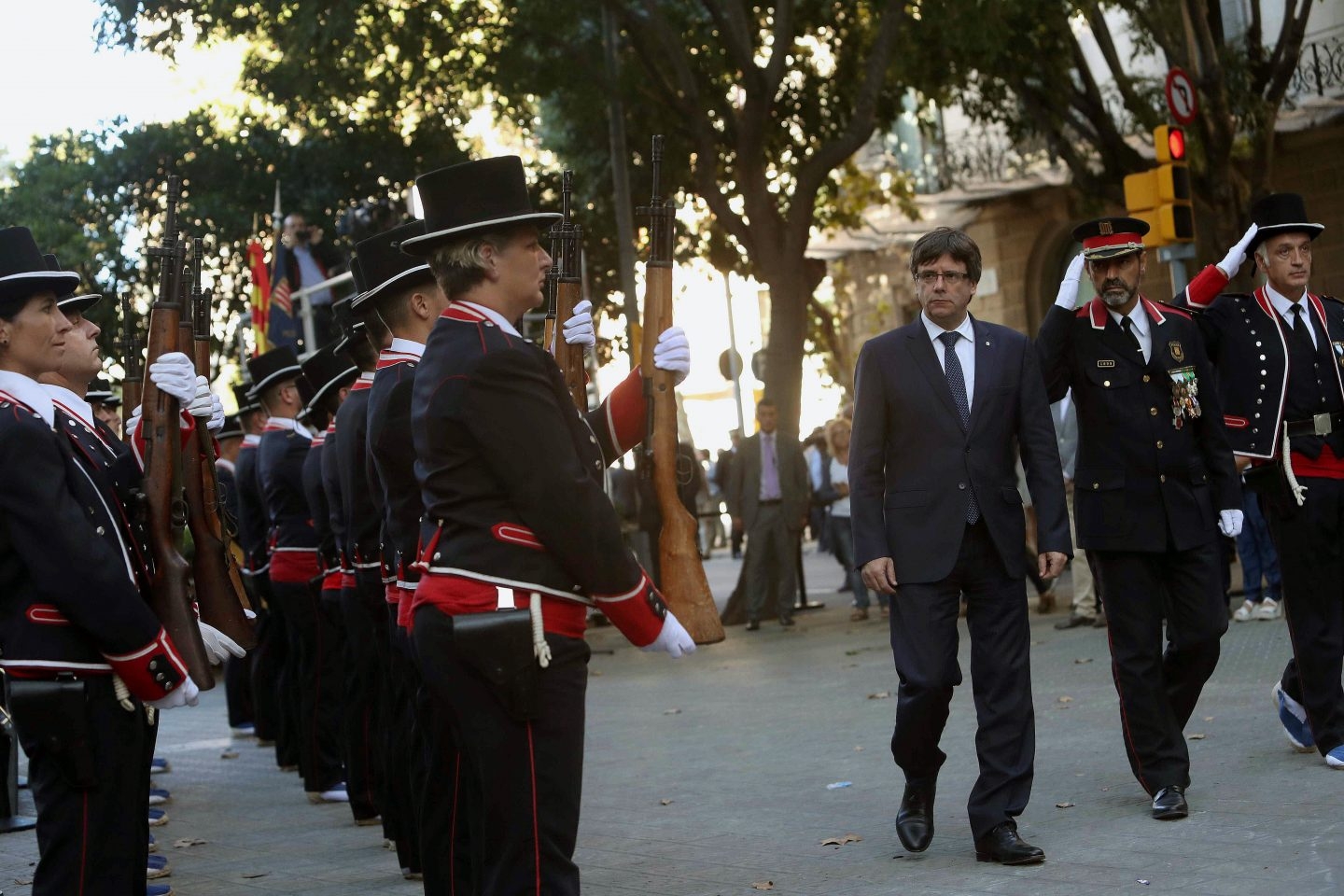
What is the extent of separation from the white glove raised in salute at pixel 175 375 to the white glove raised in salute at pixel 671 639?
6.92ft

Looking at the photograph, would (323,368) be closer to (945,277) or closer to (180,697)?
(945,277)

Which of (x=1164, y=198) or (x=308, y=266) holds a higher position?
(x=308, y=266)

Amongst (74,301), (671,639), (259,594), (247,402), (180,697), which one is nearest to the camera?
(671,639)

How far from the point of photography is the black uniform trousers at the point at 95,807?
4824 millimetres

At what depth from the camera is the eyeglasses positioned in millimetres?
6871

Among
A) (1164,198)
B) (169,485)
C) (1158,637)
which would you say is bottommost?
(1158,637)

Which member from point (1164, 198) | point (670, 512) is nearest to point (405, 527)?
point (670, 512)

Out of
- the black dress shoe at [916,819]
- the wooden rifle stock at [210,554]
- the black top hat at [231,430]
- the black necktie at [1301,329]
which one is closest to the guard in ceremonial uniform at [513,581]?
the wooden rifle stock at [210,554]

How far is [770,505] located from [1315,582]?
10.3 m

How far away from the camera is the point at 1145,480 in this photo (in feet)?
23.7

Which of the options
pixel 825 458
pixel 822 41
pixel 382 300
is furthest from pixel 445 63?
pixel 382 300

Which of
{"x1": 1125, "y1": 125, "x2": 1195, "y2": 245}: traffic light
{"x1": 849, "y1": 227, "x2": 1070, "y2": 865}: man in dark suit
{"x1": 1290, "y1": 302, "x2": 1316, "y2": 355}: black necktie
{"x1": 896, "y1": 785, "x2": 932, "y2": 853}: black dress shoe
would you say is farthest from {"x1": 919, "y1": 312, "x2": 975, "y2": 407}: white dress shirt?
{"x1": 1125, "y1": 125, "x2": 1195, "y2": 245}: traffic light

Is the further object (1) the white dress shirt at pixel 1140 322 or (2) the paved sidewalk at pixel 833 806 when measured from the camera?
(1) the white dress shirt at pixel 1140 322

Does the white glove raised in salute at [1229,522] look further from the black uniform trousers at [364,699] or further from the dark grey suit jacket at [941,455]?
the black uniform trousers at [364,699]
